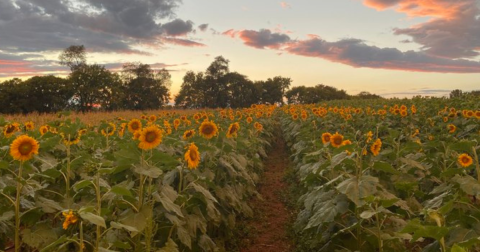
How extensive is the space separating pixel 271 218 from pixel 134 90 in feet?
222

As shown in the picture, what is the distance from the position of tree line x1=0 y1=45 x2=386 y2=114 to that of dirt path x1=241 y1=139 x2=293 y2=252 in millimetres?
49023

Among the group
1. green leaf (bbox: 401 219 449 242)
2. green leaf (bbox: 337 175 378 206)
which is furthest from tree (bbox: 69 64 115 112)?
green leaf (bbox: 401 219 449 242)

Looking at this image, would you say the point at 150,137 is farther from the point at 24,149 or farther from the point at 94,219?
the point at 94,219

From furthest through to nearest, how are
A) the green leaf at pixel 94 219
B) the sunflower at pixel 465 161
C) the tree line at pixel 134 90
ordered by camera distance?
the tree line at pixel 134 90 → the sunflower at pixel 465 161 → the green leaf at pixel 94 219

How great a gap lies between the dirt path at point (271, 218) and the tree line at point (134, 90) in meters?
49.0

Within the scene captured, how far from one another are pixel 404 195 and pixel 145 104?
6855 centimetres

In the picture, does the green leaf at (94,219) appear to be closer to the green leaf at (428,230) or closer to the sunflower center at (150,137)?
the sunflower center at (150,137)

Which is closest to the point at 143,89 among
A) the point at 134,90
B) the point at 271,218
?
the point at 134,90

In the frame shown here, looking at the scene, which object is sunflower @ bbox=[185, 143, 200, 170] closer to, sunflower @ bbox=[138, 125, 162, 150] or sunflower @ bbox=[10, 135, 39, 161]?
sunflower @ bbox=[138, 125, 162, 150]

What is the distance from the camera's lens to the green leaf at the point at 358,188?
3.66 meters

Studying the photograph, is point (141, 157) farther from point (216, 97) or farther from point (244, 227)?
point (216, 97)

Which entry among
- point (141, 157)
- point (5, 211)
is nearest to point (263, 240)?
point (141, 157)

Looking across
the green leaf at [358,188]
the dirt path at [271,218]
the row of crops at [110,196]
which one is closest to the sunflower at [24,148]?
the row of crops at [110,196]

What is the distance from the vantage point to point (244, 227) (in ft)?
24.0
